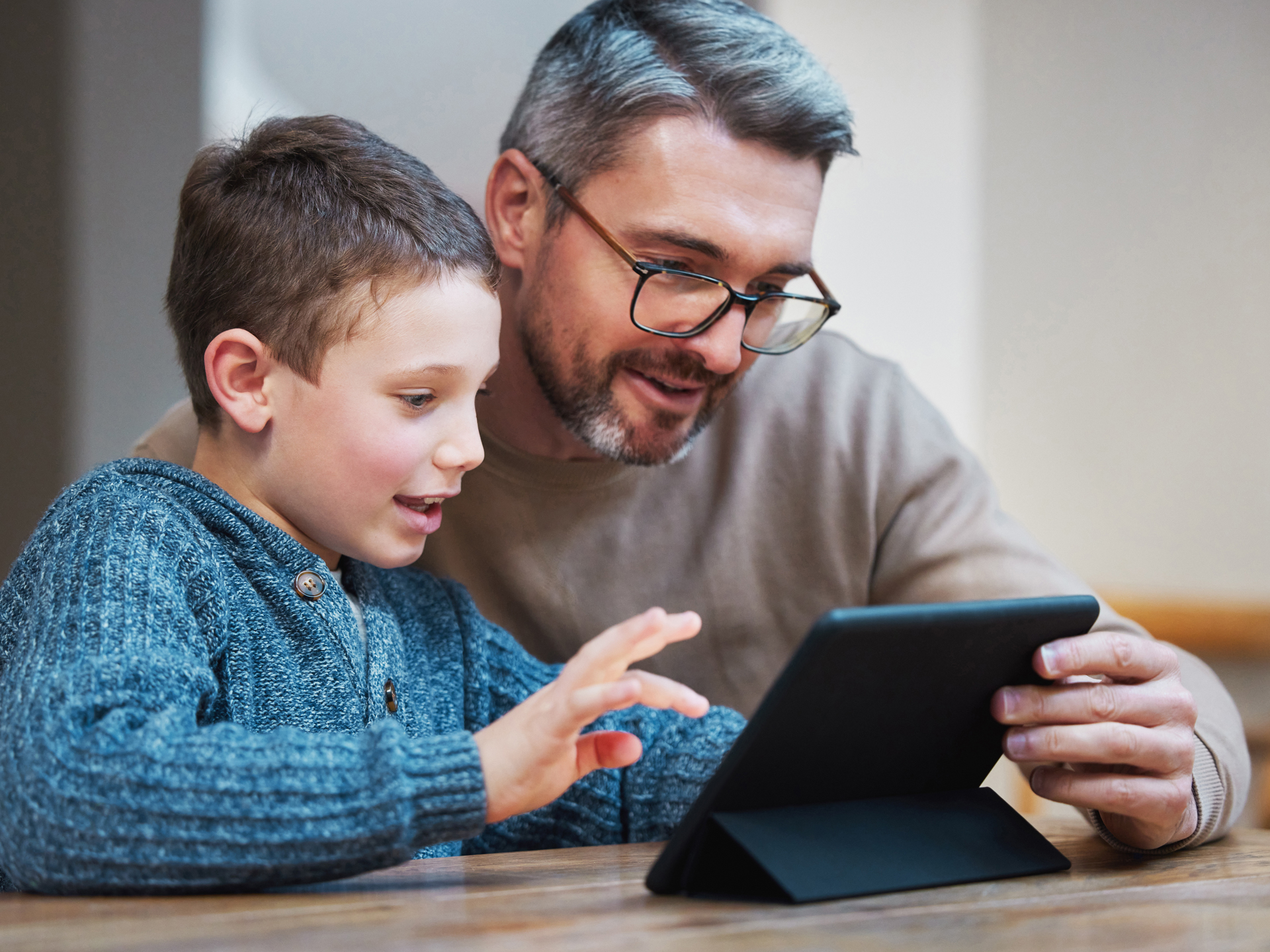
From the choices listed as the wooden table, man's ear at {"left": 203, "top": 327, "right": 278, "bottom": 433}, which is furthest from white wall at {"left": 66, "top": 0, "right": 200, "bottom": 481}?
the wooden table

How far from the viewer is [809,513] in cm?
147

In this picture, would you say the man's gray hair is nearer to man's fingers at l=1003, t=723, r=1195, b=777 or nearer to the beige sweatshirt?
the beige sweatshirt

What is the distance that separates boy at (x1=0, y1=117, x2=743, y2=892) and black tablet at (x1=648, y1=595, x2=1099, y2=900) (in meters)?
0.07

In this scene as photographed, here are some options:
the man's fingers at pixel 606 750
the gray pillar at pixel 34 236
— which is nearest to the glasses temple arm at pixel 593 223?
the man's fingers at pixel 606 750

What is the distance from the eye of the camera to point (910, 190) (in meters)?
2.85

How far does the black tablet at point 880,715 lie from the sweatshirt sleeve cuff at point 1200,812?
151 millimetres

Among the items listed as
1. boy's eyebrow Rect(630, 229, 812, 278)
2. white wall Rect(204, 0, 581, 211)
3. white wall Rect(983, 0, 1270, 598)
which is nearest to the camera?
boy's eyebrow Rect(630, 229, 812, 278)

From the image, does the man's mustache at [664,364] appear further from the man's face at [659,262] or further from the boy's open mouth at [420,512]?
the boy's open mouth at [420,512]

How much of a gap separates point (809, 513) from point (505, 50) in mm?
1873

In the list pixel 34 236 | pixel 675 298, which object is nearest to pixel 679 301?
pixel 675 298

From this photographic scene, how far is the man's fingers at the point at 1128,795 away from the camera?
88cm

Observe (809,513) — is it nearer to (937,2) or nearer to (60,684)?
(60,684)

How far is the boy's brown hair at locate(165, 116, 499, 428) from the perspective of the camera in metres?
Result: 0.91

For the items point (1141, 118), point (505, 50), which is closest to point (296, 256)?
point (505, 50)
